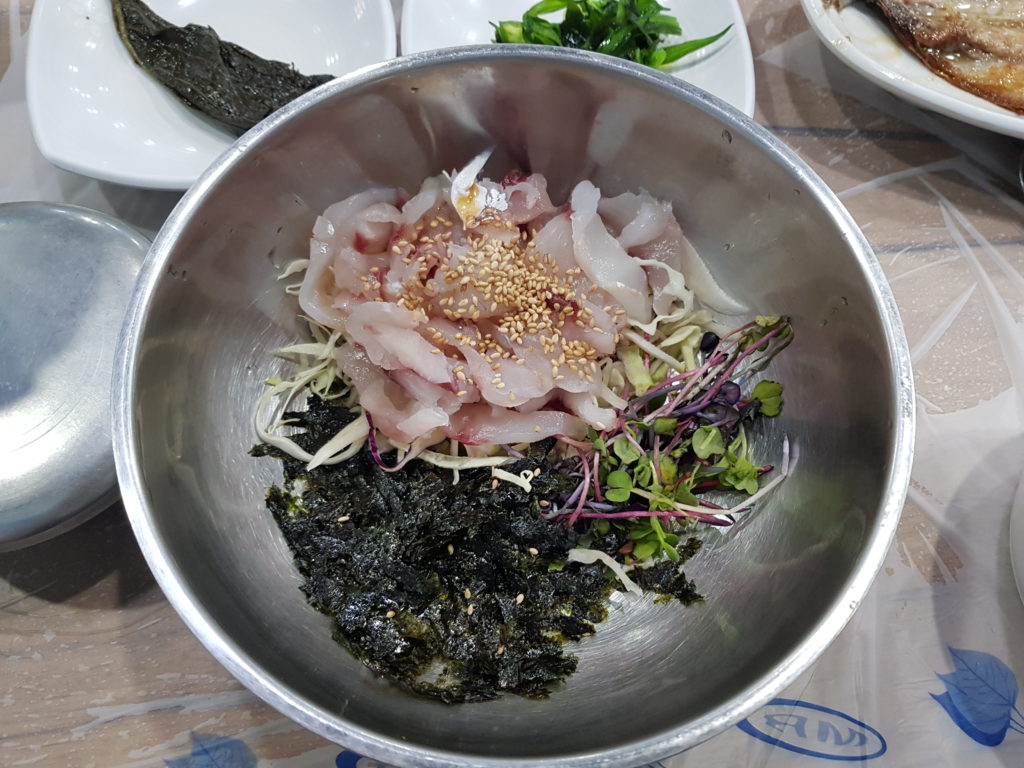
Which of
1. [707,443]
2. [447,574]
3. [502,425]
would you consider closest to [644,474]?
[707,443]

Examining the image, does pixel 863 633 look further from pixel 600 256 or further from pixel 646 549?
pixel 600 256

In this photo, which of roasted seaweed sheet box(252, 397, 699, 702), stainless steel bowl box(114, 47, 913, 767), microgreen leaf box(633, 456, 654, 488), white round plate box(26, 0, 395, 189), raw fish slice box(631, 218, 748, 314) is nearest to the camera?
stainless steel bowl box(114, 47, 913, 767)

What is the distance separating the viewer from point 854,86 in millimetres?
2277

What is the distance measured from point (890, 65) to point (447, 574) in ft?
6.52

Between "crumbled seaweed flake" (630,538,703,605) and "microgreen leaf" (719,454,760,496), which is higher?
"microgreen leaf" (719,454,760,496)

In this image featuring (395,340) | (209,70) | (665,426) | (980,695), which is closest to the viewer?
(395,340)

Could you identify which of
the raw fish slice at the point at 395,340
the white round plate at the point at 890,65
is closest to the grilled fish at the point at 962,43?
the white round plate at the point at 890,65

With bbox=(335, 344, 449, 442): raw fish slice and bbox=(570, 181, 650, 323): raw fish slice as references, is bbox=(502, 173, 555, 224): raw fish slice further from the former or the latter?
bbox=(335, 344, 449, 442): raw fish slice

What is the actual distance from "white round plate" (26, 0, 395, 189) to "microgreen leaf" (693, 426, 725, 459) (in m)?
1.48

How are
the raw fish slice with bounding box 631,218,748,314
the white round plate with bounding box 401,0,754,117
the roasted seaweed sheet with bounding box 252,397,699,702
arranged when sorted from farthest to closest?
the white round plate with bounding box 401,0,754,117 < the raw fish slice with bounding box 631,218,748,314 < the roasted seaweed sheet with bounding box 252,397,699,702

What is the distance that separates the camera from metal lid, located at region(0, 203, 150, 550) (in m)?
1.60

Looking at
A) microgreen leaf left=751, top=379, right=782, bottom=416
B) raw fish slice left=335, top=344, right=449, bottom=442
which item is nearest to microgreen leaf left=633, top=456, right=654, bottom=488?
microgreen leaf left=751, top=379, right=782, bottom=416

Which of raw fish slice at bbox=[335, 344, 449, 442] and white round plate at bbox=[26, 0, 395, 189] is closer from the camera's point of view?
raw fish slice at bbox=[335, 344, 449, 442]

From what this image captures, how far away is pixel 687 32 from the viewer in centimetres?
218
